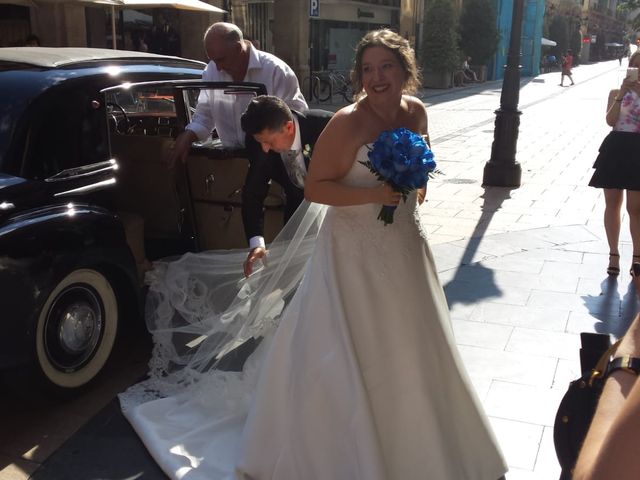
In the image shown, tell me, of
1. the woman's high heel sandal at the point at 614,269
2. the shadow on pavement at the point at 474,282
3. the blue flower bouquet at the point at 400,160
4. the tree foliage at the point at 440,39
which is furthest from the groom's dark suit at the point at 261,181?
the tree foliage at the point at 440,39

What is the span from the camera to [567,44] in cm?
5491

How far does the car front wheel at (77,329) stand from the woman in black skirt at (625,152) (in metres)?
3.92

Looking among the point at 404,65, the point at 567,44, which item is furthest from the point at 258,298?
the point at 567,44

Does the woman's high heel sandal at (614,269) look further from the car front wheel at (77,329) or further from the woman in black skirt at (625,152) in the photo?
the car front wheel at (77,329)

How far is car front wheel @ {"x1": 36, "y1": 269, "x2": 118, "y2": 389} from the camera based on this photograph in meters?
3.42

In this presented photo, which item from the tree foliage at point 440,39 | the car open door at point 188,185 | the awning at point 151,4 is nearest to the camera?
the car open door at point 188,185

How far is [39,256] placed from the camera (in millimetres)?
3271

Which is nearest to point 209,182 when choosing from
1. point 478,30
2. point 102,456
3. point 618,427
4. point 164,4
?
point 102,456

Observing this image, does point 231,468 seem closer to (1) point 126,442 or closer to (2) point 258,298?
(1) point 126,442

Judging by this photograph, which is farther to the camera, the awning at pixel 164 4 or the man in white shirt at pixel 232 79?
the awning at pixel 164 4

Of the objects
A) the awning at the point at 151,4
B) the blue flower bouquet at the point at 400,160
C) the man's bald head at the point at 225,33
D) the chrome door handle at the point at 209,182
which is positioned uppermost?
the awning at the point at 151,4

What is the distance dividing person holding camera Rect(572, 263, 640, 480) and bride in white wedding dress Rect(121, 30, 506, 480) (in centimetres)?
144

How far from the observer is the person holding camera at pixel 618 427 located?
942mm

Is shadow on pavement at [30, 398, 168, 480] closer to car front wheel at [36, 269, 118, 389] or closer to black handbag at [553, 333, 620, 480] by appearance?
car front wheel at [36, 269, 118, 389]
